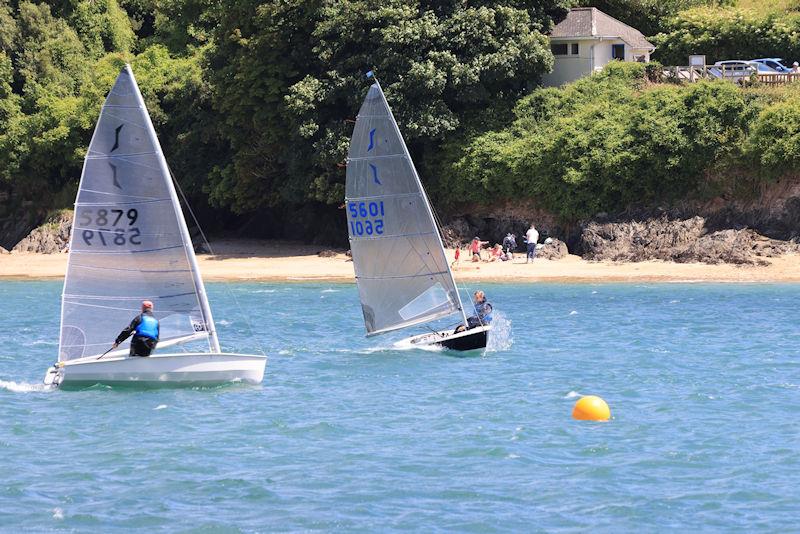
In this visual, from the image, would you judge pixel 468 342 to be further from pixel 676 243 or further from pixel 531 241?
pixel 676 243

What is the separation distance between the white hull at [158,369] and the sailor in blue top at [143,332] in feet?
0.68

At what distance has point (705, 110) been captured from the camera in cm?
4916

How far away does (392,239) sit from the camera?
30828 mm

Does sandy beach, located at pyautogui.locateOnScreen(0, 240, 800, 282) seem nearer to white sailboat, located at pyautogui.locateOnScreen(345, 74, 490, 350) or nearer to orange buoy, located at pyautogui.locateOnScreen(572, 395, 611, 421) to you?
white sailboat, located at pyautogui.locateOnScreen(345, 74, 490, 350)

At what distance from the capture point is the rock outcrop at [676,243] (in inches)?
1880

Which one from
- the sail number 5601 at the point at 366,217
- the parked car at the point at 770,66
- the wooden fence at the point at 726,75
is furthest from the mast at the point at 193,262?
the parked car at the point at 770,66

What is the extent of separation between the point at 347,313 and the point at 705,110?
56.5 ft

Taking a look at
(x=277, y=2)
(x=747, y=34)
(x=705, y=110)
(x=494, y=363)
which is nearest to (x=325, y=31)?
(x=277, y=2)

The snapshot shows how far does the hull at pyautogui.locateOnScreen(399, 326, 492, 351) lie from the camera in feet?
99.8

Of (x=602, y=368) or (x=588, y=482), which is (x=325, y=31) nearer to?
(x=602, y=368)

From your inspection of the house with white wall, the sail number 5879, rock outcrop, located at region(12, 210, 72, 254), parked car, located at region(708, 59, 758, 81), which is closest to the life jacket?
the sail number 5879

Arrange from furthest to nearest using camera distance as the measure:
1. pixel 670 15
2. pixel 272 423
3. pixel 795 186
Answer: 1. pixel 670 15
2. pixel 795 186
3. pixel 272 423

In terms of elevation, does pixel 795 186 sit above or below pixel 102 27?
below

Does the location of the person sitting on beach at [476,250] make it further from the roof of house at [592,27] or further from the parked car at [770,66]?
the parked car at [770,66]
